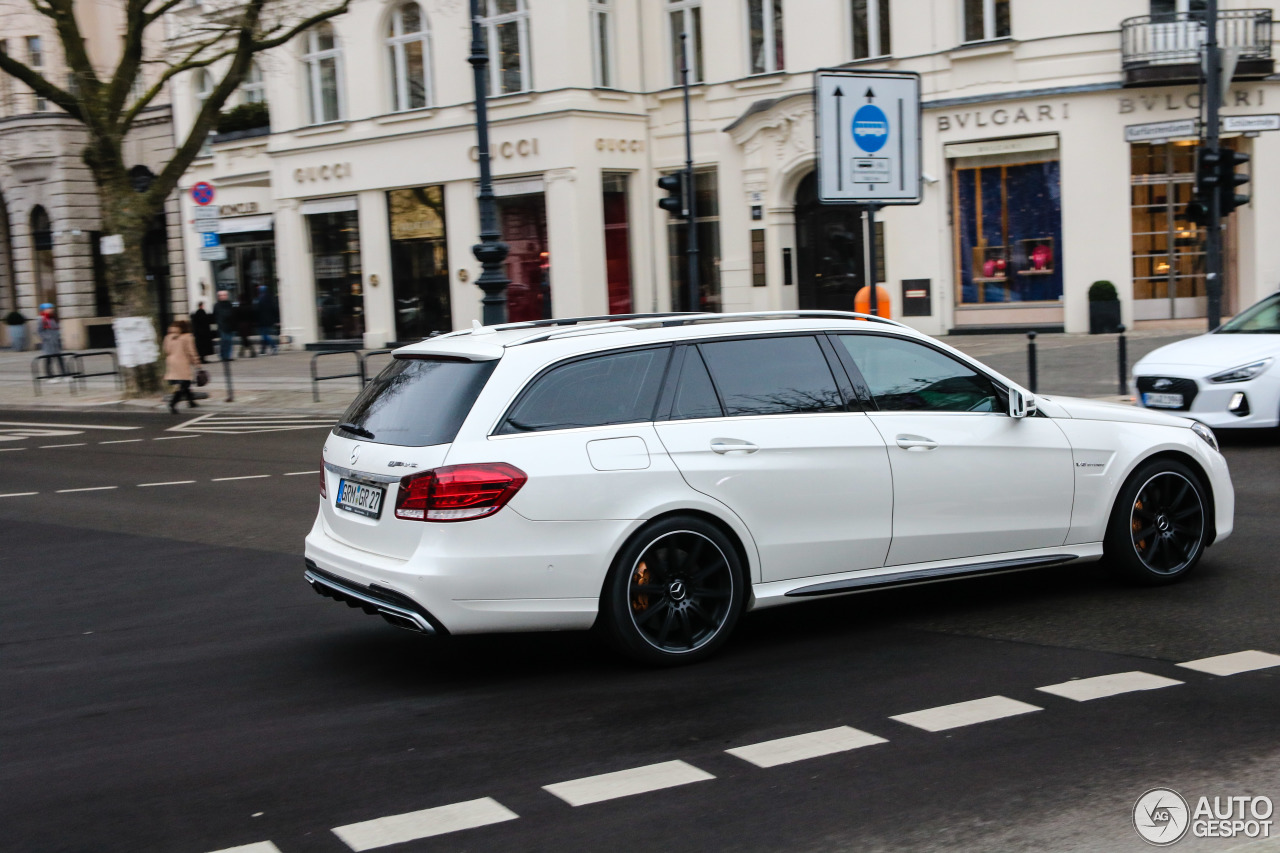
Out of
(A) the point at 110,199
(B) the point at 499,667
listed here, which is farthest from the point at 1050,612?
(A) the point at 110,199

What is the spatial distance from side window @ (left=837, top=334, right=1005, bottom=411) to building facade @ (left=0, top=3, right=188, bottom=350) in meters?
38.8

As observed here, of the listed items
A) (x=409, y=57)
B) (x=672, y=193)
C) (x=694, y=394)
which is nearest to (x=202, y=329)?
(x=409, y=57)

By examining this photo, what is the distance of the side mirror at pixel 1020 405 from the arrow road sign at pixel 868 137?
5452 mm

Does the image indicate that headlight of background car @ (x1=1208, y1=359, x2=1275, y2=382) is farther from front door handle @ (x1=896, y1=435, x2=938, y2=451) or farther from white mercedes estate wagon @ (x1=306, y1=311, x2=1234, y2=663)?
front door handle @ (x1=896, y1=435, x2=938, y2=451)

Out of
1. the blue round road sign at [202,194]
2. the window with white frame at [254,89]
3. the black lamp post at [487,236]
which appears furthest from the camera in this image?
the window with white frame at [254,89]

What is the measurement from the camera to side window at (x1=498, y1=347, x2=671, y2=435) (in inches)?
233

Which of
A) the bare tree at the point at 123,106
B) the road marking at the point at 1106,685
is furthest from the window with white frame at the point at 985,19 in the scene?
the road marking at the point at 1106,685

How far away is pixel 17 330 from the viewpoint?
45656 mm

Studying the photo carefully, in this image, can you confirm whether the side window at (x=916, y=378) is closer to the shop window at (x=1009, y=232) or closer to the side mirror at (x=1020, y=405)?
the side mirror at (x=1020, y=405)

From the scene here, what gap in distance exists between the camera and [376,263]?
115ft

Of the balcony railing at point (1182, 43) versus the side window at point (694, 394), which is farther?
the balcony railing at point (1182, 43)

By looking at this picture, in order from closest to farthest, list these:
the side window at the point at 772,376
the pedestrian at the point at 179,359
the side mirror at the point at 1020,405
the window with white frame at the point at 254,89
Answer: the side window at the point at 772,376
the side mirror at the point at 1020,405
the pedestrian at the point at 179,359
the window with white frame at the point at 254,89

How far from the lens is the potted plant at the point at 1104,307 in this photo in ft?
86.7

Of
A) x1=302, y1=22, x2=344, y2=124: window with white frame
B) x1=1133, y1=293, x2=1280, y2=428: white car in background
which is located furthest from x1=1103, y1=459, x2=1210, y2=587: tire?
x1=302, y1=22, x2=344, y2=124: window with white frame
